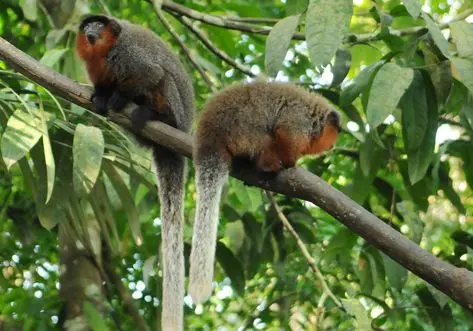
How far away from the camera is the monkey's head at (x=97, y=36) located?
4.03 meters

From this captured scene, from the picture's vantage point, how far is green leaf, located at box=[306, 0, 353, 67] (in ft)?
9.27

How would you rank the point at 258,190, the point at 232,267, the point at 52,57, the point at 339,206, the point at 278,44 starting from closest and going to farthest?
the point at 339,206 < the point at 278,44 < the point at 52,57 < the point at 258,190 < the point at 232,267

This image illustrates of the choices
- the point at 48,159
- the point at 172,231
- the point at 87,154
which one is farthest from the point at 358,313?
the point at 48,159

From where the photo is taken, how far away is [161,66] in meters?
4.01

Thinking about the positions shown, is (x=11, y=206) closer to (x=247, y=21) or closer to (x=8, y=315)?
(x=8, y=315)

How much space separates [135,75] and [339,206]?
1.58 meters

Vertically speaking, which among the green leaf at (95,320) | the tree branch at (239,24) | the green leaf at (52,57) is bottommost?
the green leaf at (95,320)

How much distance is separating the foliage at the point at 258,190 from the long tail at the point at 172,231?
136mm

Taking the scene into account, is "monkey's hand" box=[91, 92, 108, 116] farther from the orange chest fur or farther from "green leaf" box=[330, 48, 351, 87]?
"green leaf" box=[330, 48, 351, 87]

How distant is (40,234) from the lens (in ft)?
16.3

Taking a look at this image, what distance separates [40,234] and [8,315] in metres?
0.81

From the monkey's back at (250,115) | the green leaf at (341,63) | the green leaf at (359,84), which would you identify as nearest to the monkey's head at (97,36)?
the monkey's back at (250,115)

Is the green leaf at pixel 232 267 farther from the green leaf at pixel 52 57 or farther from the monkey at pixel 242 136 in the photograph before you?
the green leaf at pixel 52 57

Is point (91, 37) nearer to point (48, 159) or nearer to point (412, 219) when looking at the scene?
point (48, 159)
